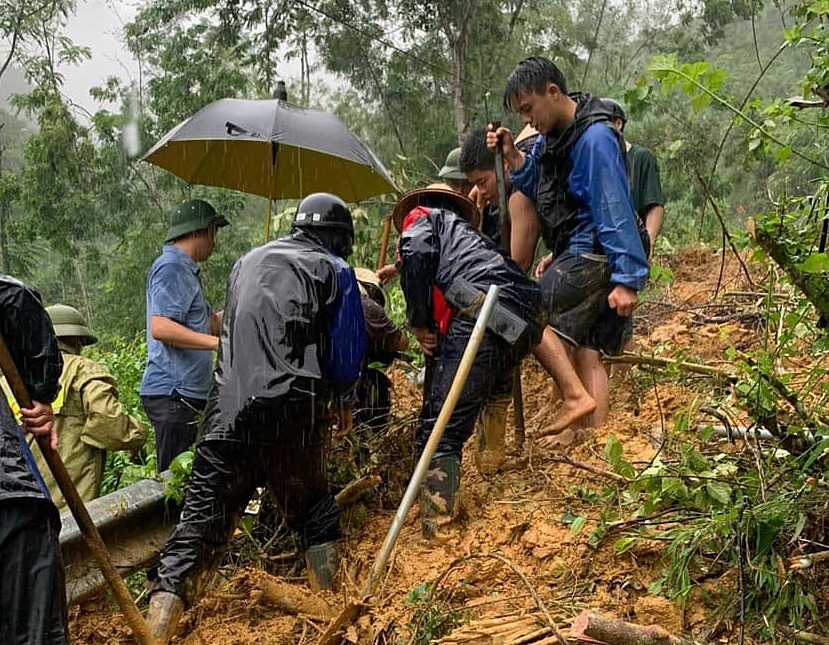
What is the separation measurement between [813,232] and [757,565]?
116cm

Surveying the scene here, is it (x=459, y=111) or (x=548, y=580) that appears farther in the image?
(x=459, y=111)

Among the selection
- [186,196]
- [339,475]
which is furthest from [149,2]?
[339,475]

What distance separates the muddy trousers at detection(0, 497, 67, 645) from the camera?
108 inches

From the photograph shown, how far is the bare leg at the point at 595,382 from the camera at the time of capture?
4523mm

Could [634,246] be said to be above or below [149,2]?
below

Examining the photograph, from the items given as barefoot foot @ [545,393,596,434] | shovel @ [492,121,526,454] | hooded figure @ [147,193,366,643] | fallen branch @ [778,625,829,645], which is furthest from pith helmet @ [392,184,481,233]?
fallen branch @ [778,625,829,645]

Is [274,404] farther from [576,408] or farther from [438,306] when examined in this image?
[576,408]

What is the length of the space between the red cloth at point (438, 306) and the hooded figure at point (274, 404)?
589mm

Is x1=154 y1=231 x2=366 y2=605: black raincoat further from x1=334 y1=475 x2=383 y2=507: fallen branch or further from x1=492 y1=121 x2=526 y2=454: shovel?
x1=492 y1=121 x2=526 y2=454: shovel

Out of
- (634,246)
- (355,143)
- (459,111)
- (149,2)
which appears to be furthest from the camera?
(149,2)

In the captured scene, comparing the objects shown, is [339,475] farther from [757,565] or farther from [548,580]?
[757,565]

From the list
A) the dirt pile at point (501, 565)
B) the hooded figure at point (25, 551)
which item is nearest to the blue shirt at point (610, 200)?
the dirt pile at point (501, 565)

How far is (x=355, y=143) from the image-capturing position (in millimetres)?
5832

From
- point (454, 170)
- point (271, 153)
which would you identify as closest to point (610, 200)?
point (454, 170)
